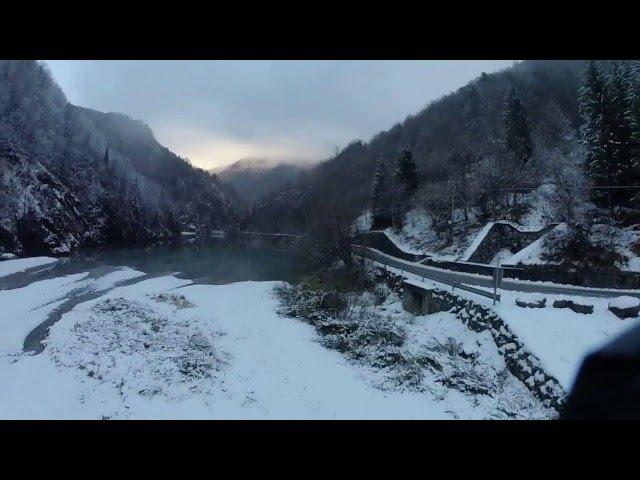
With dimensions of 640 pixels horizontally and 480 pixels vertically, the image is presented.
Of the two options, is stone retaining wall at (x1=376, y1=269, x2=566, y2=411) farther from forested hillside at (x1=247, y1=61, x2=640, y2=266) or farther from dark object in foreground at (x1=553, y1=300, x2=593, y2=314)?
forested hillside at (x1=247, y1=61, x2=640, y2=266)

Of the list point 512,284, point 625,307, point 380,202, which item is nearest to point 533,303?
→ point 625,307

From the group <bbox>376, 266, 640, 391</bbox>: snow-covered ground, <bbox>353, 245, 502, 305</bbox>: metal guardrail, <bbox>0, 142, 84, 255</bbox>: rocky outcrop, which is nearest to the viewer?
<bbox>376, 266, 640, 391</bbox>: snow-covered ground

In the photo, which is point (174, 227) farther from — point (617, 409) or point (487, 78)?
point (617, 409)

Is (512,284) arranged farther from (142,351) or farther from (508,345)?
(142,351)

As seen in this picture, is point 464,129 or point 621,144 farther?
point 464,129

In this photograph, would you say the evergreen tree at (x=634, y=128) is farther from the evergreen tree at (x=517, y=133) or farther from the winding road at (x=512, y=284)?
the evergreen tree at (x=517, y=133)

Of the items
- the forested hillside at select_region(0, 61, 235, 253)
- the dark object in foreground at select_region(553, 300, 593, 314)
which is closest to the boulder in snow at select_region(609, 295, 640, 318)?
the dark object in foreground at select_region(553, 300, 593, 314)
